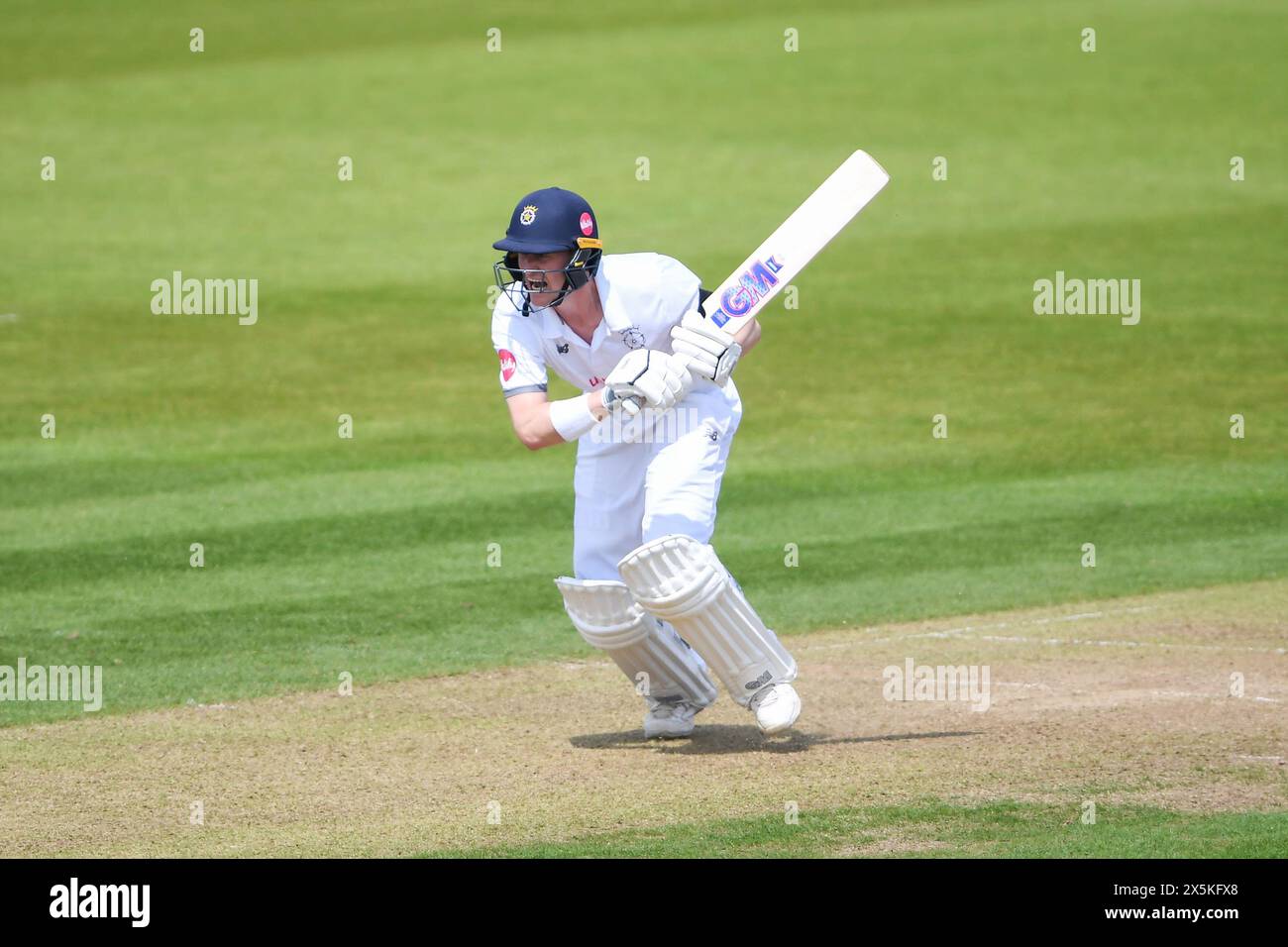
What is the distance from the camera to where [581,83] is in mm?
30672

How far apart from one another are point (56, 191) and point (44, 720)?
1887 centimetres

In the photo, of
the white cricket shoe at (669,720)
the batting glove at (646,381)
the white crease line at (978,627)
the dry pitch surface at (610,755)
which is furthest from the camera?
the white crease line at (978,627)

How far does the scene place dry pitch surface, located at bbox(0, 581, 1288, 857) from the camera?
7043mm

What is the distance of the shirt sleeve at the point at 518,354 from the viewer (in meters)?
7.94

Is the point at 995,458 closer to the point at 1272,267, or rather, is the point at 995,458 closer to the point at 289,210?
the point at 1272,267

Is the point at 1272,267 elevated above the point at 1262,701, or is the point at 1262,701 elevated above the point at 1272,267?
Result: the point at 1272,267

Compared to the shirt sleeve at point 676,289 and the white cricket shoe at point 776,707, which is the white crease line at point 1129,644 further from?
the shirt sleeve at point 676,289

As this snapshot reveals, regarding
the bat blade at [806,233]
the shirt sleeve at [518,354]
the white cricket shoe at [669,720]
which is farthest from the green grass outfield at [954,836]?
the bat blade at [806,233]

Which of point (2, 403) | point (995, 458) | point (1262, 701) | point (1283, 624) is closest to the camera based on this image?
point (1262, 701)

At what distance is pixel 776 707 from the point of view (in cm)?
782

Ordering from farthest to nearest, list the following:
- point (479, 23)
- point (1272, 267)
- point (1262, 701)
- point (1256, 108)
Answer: point (479, 23) → point (1256, 108) → point (1272, 267) → point (1262, 701)

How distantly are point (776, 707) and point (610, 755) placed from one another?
755 mm

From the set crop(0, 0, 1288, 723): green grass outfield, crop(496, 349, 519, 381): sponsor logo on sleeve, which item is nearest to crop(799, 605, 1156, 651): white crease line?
crop(0, 0, 1288, 723): green grass outfield

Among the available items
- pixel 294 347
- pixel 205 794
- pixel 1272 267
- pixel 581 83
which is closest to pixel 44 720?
pixel 205 794
